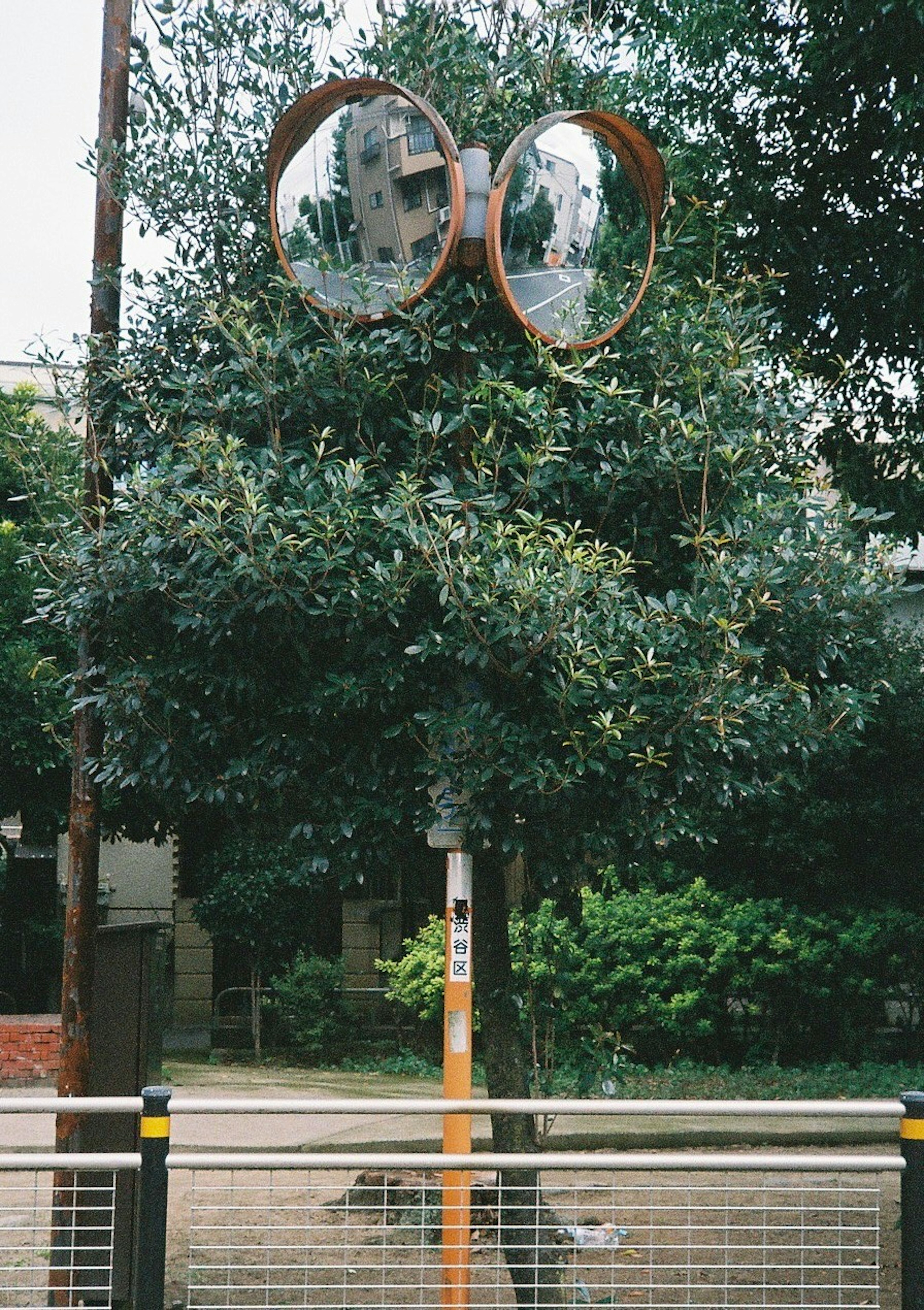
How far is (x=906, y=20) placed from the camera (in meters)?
7.15

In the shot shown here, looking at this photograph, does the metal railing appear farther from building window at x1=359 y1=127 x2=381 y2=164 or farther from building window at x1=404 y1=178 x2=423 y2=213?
building window at x1=359 y1=127 x2=381 y2=164

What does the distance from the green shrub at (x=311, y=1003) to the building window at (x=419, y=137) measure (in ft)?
39.3

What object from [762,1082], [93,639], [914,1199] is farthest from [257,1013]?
[914,1199]

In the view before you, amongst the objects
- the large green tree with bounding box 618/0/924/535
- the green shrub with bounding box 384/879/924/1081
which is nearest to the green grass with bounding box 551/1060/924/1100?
the green shrub with bounding box 384/879/924/1081

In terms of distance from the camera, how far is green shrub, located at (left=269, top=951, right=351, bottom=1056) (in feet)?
52.1

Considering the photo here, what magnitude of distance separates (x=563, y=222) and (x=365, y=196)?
0.82 m

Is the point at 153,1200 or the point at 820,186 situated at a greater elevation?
the point at 820,186

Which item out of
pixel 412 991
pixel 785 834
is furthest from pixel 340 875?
pixel 785 834

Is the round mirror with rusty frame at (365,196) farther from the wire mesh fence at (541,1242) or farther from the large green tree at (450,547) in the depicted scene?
the wire mesh fence at (541,1242)

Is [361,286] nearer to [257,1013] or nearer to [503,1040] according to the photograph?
[503,1040]

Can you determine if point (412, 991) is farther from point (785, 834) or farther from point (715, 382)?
point (715, 382)

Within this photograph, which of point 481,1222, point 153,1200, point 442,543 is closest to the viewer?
point 153,1200

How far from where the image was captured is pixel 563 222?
18.6 feet

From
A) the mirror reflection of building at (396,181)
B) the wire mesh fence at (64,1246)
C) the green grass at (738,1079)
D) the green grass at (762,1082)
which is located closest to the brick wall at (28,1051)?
the green grass at (738,1079)
